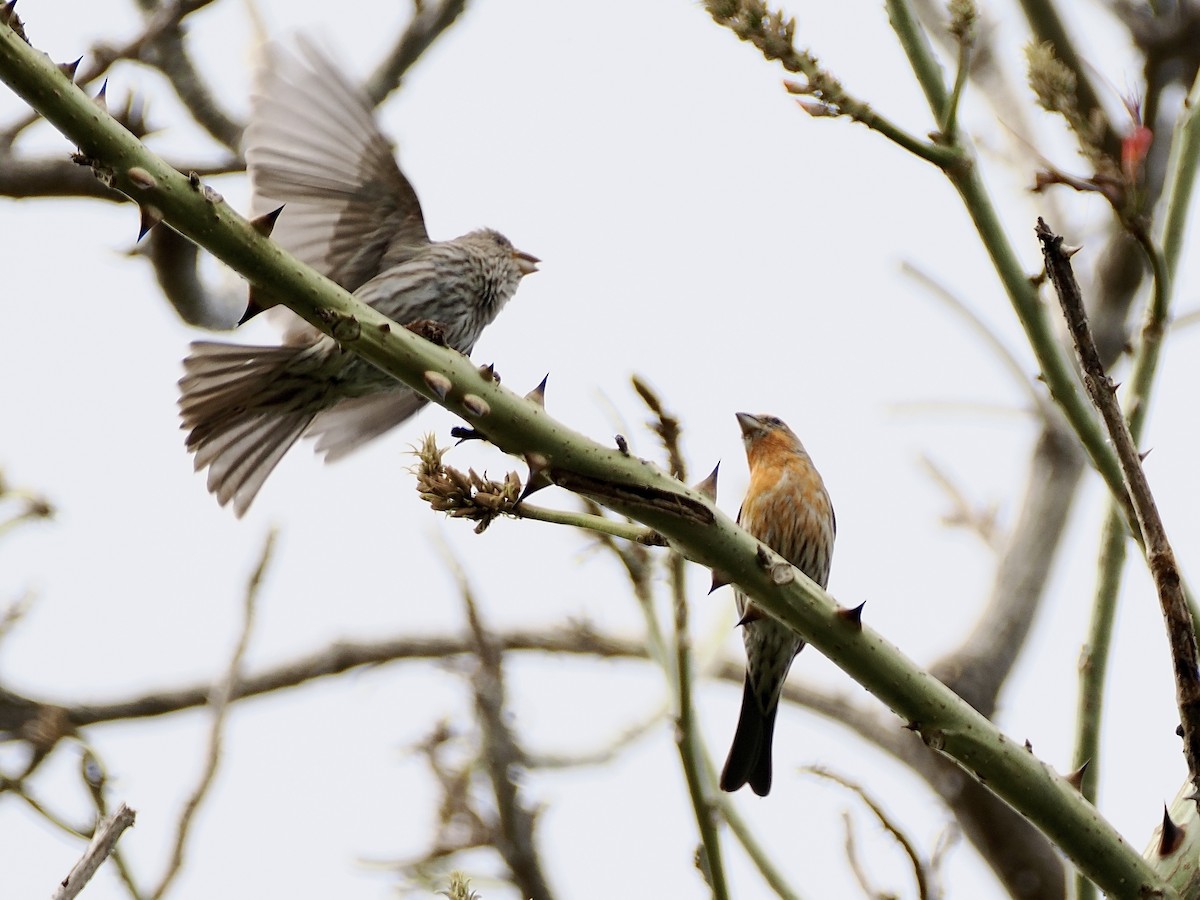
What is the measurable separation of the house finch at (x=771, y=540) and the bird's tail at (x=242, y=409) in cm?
180

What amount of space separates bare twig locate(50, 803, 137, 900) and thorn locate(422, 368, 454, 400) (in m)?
0.90

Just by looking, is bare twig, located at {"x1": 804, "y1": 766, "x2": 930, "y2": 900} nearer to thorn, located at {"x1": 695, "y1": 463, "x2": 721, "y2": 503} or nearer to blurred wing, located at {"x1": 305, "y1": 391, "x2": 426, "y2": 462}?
thorn, located at {"x1": 695, "y1": 463, "x2": 721, "y2": 503}

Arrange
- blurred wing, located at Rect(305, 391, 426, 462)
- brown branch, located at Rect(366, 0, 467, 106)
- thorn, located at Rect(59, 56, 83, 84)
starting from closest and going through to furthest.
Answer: thorn, located at Rect(59, 56, 83, 84)
brown branch, located at Rect(366, 0, 467, 106)
blurred wing, located at Rect(305, 391, 426, 462)

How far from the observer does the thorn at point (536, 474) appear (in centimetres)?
207

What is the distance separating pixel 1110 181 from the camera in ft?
8.20

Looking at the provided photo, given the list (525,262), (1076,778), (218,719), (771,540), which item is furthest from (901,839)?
(525,262)

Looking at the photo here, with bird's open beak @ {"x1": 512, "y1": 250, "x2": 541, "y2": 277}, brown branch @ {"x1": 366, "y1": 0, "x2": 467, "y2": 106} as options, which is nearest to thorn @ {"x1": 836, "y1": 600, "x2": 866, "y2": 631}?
brown branch @ {"x1": 366, "y1": 0, "x2": 467, "y2": 106}

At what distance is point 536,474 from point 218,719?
5.05ft

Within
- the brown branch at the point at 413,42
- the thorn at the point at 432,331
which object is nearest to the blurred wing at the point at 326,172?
the brown branch at the point at 413,42

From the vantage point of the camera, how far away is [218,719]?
3244mm

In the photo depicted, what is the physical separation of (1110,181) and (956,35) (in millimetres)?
397

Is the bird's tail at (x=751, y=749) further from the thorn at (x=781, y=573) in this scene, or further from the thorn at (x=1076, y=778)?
the thorn at (x=781, y=573)

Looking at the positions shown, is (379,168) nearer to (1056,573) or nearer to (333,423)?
(333,423)

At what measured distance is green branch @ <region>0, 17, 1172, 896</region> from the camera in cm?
198
